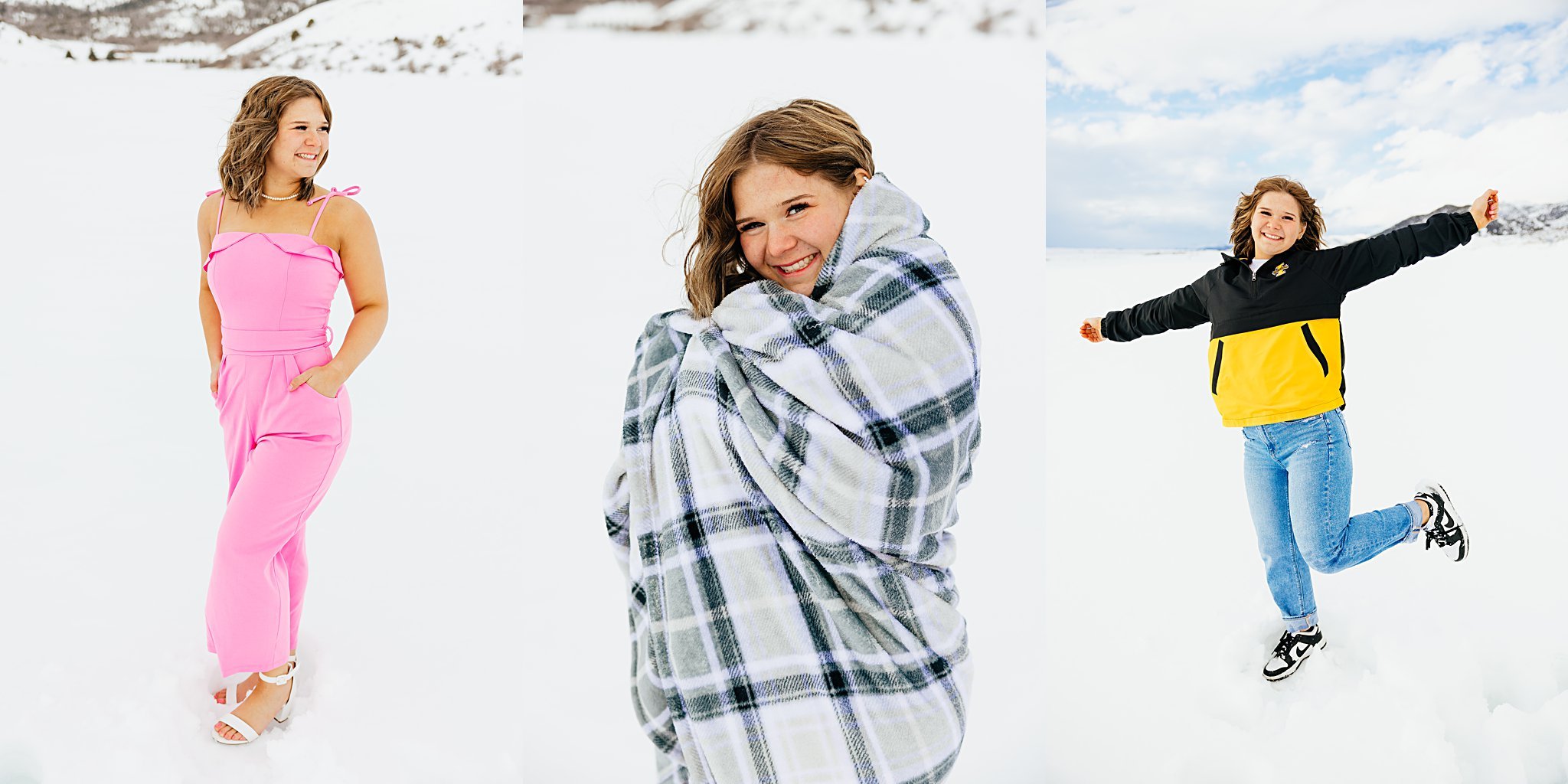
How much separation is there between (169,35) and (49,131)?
364mm

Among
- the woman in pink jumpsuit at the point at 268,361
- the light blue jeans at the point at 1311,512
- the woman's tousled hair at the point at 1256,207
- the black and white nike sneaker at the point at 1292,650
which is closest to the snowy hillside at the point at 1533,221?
the woman's tousled hair at the point at 1256,207

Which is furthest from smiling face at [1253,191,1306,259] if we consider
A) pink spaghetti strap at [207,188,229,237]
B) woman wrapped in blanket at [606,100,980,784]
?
pink spaghetti strap at [207,188,229,237]

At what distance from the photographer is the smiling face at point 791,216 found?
1697 mm

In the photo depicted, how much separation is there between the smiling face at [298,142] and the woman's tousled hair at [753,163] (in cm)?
110

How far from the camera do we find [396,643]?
2.56 meters

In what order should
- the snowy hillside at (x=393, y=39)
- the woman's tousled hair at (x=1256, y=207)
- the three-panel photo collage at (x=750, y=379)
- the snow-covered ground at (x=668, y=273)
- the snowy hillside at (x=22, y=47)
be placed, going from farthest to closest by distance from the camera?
the snow-covered ground at (x=668, y=273)
the snowy hillside at (x=393, y=39)
the snowy hillside at (x=22, y=47)
the woman's tousled hair at (x=1256, y=207)
the three-panel photo collage at (x=750, y=379)

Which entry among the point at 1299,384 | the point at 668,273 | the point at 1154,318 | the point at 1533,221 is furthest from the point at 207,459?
the point at 1533,221

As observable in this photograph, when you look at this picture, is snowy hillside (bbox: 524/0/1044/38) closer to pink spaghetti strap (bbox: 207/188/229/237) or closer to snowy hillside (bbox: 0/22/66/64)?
pink spaghetti strap (bbox: 207/188/229/237)

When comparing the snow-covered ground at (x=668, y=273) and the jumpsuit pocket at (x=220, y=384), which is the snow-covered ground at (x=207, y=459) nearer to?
the snow-covered ground at (x=668, y=273)

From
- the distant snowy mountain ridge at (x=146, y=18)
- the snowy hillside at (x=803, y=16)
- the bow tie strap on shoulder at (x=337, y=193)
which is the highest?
the snowy hillside at (x=803, y=16)

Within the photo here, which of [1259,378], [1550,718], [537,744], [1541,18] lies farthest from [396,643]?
[1541,18]

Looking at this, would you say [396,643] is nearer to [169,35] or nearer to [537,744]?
[537,744]

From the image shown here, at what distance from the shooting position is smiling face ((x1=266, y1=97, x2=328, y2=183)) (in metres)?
2.34

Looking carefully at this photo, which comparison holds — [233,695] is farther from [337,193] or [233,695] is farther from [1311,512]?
[1311,512]
